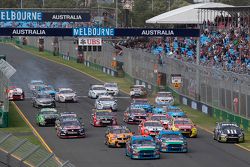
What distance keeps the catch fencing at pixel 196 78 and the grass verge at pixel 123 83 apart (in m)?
1.22

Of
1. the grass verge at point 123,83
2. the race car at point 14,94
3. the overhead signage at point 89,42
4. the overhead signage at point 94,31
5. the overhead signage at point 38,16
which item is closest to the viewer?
the grass verge at point 123,83

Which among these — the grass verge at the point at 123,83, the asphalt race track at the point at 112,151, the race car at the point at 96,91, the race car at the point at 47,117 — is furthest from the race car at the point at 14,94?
the race car at the point at 47,117

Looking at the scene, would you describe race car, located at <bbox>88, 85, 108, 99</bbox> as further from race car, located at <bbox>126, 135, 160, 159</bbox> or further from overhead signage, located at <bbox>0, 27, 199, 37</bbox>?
race car, located at <bbox>126, 135, 160, 159</bbox>

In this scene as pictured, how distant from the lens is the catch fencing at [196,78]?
56.6 m

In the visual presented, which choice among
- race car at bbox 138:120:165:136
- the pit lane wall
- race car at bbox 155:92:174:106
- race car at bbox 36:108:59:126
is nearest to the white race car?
race car at bbox 155:92:174:106

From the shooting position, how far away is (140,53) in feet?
301

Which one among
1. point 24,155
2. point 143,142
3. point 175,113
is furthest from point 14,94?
point 24,155

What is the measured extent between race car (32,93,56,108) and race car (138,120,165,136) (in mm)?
19841

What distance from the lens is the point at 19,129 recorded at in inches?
2215

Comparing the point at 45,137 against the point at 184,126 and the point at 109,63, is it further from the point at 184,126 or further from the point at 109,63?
the point at 109,63

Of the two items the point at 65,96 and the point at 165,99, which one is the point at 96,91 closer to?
the point at 65,96

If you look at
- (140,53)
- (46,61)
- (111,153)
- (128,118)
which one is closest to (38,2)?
(46,61)

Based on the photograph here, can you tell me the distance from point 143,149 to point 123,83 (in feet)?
190

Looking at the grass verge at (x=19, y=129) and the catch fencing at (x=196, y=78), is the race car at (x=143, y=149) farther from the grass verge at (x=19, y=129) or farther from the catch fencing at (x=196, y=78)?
the catch fencing at (x=196, y=78)
